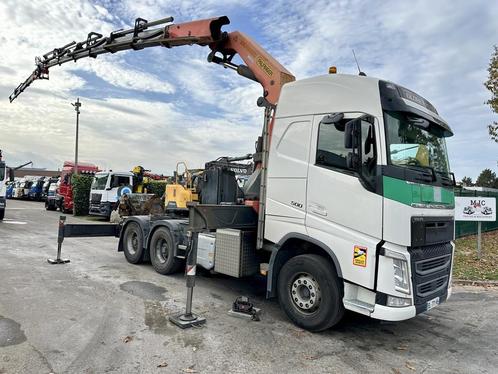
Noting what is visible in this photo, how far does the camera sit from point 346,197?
184 inches

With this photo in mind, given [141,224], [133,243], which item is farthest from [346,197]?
[133,243]

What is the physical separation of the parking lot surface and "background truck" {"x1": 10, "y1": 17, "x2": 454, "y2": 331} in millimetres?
525

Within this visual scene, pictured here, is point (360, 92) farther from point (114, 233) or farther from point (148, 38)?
point (114, 233)

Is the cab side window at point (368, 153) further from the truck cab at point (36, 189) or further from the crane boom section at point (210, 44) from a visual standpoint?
the truck cab at point (36, 189)

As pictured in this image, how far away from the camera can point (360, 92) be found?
4762 mm

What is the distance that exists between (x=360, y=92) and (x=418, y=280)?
236cm

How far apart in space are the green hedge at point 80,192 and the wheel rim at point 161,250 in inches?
573

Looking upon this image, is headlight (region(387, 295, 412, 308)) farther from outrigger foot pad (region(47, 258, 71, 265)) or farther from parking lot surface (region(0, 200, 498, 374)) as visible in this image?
outrigger foot pad (region(47, 258, 71, 265))

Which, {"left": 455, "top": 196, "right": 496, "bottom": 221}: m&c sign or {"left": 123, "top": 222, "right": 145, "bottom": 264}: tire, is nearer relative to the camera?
{"left": 123, "top": 222, "right": 145, "bottom": 264}: tire

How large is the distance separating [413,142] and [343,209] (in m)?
1.21

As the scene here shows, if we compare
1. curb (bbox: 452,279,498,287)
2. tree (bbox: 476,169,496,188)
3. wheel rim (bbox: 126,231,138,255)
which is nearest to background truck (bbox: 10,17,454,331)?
wheel rim (bbox: 126,231,138,255)

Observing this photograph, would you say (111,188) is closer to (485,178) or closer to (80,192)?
(80,192)

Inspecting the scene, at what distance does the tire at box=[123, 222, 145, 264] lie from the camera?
8.54 meters

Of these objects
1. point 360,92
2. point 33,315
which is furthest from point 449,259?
point 33,315
